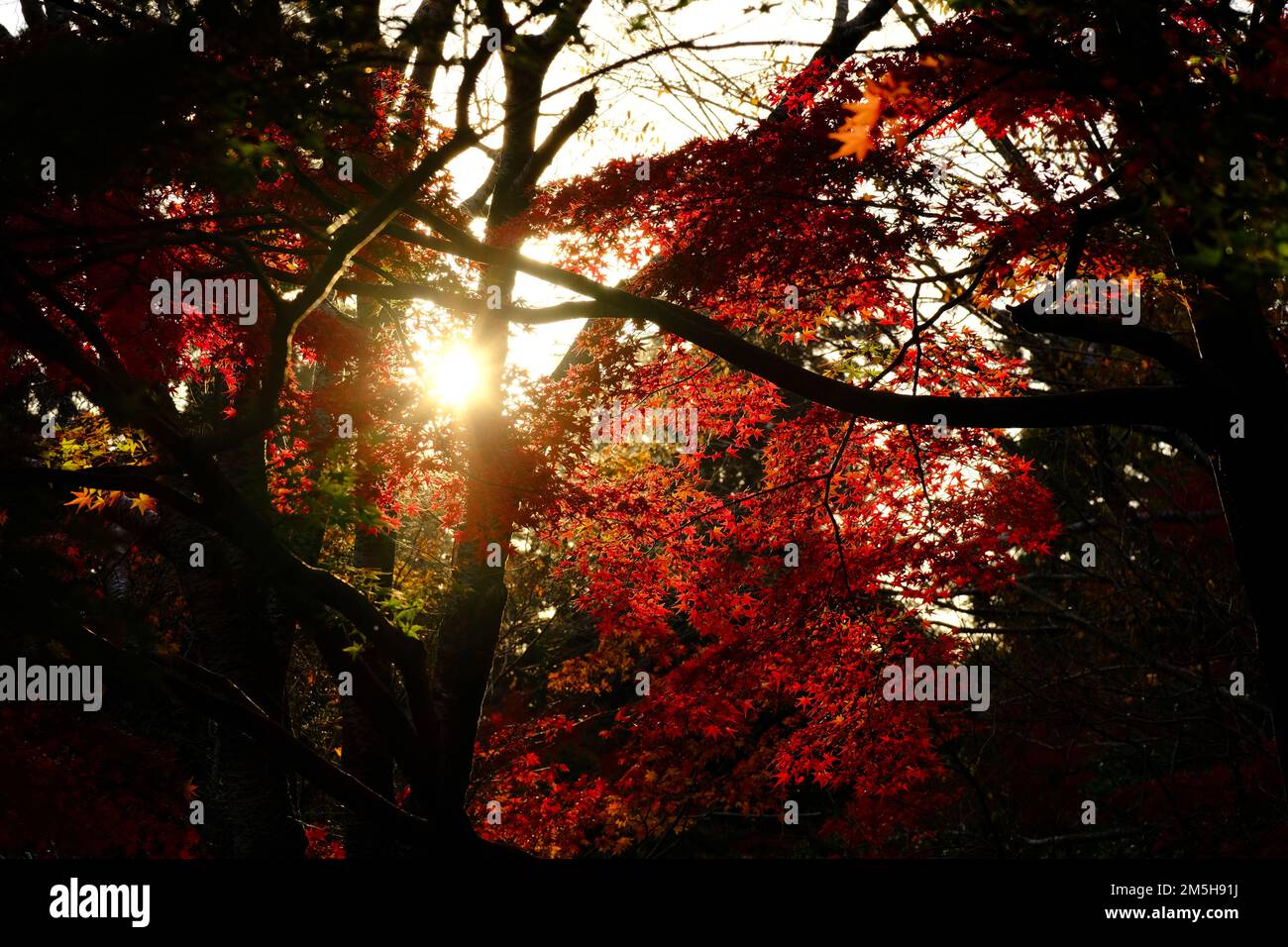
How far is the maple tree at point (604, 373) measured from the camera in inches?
146

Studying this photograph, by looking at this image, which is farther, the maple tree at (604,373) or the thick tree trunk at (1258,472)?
the thick tree trunk at (1258,472)

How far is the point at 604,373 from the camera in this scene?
766 centimetres

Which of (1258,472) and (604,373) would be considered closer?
(1258,472)

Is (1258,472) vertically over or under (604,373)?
under

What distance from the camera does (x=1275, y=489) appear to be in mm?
4746

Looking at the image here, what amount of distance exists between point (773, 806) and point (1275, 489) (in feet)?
28.0

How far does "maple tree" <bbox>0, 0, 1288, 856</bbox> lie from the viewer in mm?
3709

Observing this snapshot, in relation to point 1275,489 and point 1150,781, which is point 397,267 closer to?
point 1275,489

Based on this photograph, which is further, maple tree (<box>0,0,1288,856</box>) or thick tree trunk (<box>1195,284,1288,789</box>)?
thick tree trunk (<box>1195,284,1288,789</box>)
